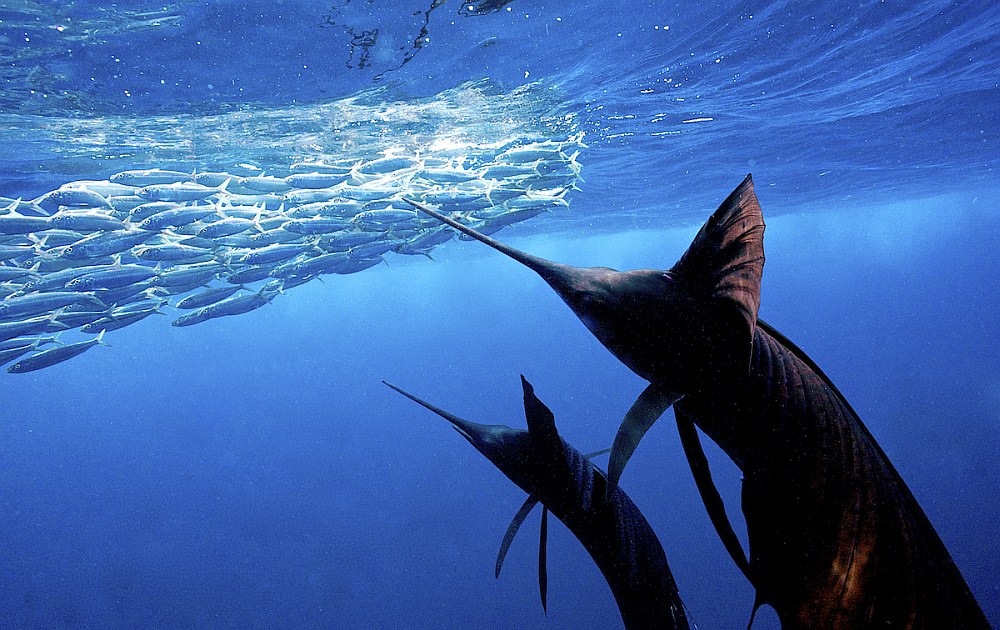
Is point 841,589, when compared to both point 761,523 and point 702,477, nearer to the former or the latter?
point 761,523

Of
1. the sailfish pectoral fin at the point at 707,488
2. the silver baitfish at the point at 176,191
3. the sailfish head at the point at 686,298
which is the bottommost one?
the sailfish pectoral fin at the point at 707,488

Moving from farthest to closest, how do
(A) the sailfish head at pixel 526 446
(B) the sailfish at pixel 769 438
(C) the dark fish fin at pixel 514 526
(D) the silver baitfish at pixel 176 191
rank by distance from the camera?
(D) the silver baitfish at pixel 176 191 < (C) the dark fish fin at pixel 514 526 < (A) the sailfish head at pixel 526 446 < (B) the sailfish at pixel 769 438

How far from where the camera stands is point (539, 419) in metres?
1.59

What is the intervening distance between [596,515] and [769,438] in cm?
95

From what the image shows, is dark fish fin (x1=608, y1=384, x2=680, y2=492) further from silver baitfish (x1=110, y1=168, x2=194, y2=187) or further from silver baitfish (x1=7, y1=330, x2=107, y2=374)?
silver baitfish (x1=7, y1=330, x2=107, y2=374)

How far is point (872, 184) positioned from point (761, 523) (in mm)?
33053

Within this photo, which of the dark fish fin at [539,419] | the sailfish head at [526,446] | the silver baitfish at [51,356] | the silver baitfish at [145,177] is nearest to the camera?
the dark fish fin at [539,419]

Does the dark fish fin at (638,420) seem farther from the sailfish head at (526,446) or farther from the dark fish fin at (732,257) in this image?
the sailfish head at (526,446)

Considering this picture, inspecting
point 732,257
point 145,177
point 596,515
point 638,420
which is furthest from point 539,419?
point 145,177

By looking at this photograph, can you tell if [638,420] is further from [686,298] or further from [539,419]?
[539,419]

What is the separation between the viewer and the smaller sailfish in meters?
1.71

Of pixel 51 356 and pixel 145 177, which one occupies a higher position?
pixel 145 177

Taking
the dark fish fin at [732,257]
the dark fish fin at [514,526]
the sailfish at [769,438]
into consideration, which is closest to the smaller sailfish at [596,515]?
the dark fish fin at [514,526]

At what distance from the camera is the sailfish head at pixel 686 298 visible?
3.05 feet
